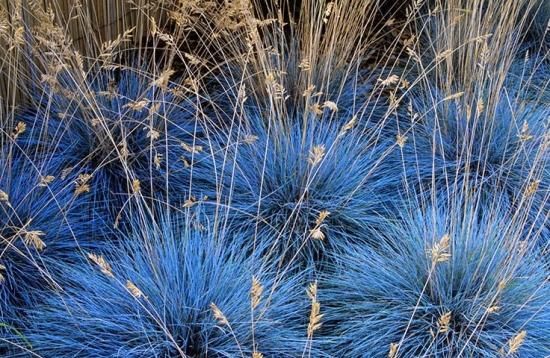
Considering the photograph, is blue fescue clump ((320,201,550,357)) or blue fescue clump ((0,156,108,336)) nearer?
blue fescue clump ((320,201,550,357))

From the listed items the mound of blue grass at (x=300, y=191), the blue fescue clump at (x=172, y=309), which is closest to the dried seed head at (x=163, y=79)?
the mound of blue grass at (x=300, y=191)

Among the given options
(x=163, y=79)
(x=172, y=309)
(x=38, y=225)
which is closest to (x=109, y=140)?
(x=38, y=225)

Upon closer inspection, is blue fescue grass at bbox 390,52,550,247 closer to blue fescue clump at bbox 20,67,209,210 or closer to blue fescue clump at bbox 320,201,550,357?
blue fescue clump at bbox 320,201,550,357

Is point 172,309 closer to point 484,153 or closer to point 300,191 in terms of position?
point 300,191

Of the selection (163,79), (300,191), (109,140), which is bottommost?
(300,191)

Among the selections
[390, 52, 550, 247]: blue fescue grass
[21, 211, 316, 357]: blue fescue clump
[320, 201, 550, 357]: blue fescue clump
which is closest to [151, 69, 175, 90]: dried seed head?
[21, 211, 316, 357]: blue fescue clump

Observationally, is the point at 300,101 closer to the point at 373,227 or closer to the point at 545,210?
the point at 373,227

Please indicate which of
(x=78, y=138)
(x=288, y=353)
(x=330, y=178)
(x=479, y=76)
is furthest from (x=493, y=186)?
(x=78, y=138)

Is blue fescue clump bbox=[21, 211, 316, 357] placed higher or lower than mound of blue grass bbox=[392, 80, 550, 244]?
higher
